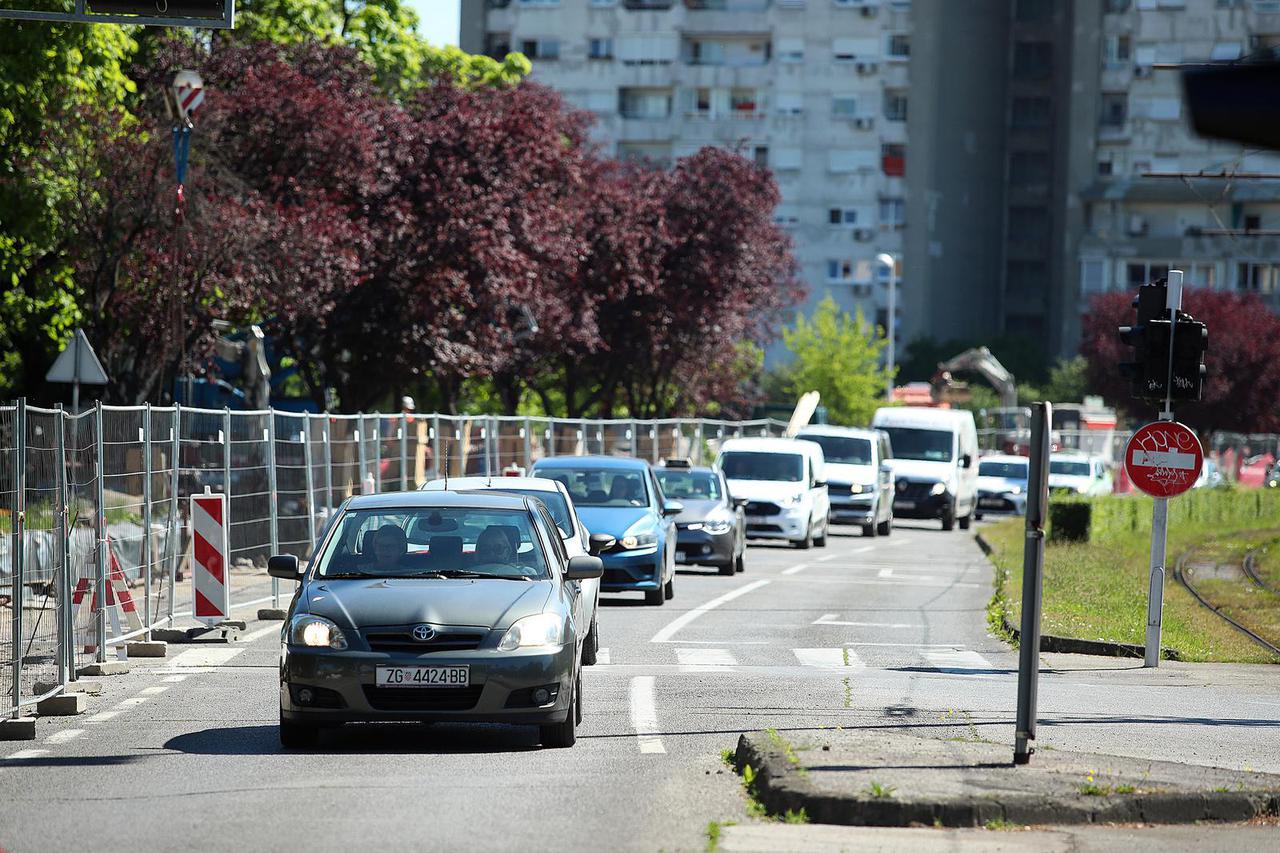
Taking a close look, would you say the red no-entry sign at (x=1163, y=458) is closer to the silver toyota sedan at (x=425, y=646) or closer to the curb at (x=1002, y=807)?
the silver toyota sedan at (x=425, y=646)

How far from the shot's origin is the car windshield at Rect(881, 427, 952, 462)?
48156 mm

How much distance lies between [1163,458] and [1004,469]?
40.9m

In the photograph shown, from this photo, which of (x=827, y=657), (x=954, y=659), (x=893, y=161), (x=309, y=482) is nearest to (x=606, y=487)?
(x=309, y=482)

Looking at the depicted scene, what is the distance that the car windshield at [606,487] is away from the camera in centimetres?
2369

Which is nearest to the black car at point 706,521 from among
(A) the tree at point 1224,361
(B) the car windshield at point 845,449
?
(B) the car windshield at point 845,449

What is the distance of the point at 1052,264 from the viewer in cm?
10175

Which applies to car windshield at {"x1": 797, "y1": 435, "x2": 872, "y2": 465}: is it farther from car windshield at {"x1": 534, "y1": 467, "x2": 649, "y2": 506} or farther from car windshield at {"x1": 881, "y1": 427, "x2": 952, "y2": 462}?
car windshield at {"x1": 534, "y1": 467, "x2": 649, "y2": 506}

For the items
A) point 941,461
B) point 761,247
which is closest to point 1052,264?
point 761,247

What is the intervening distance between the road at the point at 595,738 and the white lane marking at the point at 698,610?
109mm

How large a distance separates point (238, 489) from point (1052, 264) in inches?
3330

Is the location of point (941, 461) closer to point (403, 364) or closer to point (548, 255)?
point (548, 255)

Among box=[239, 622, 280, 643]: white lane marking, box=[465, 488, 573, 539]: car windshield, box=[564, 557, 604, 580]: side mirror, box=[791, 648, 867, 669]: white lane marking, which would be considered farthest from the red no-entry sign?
box=[239, 622, 280, 643]: white lane marking

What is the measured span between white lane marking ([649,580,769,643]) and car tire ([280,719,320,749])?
24.1ft

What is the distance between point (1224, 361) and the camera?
85688mm
